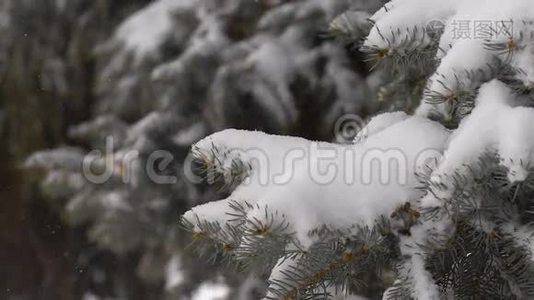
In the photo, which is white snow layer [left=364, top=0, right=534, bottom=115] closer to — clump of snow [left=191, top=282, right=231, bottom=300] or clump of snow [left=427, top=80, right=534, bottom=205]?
clump of snow [left=427, top=80, right=534, bottom=205]

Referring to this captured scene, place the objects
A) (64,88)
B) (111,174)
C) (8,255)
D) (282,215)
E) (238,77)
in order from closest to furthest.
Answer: (282,215) < (238,77) < (111,174) < (64,88) < (8,255)

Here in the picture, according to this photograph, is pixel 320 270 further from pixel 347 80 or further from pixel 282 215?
pixel 347 80

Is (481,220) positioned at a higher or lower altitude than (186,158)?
higher

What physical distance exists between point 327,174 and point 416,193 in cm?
12

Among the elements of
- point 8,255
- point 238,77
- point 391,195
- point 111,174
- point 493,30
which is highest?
point 493,30

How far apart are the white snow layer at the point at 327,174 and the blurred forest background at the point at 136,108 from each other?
0.88 metres

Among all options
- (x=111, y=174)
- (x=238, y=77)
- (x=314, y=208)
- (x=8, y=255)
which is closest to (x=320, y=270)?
(x=314, y=208)

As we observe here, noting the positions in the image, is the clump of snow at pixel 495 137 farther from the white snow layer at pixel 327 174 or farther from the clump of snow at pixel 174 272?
the clump of snow at pixel 174 272

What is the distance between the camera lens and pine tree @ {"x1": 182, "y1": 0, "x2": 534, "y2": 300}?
2.95ft

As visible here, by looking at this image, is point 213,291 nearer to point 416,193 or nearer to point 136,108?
point 136,108

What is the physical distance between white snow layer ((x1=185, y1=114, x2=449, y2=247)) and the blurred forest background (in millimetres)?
883

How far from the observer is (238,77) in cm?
215

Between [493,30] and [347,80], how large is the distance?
120cm

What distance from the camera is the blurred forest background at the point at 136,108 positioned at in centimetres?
215
